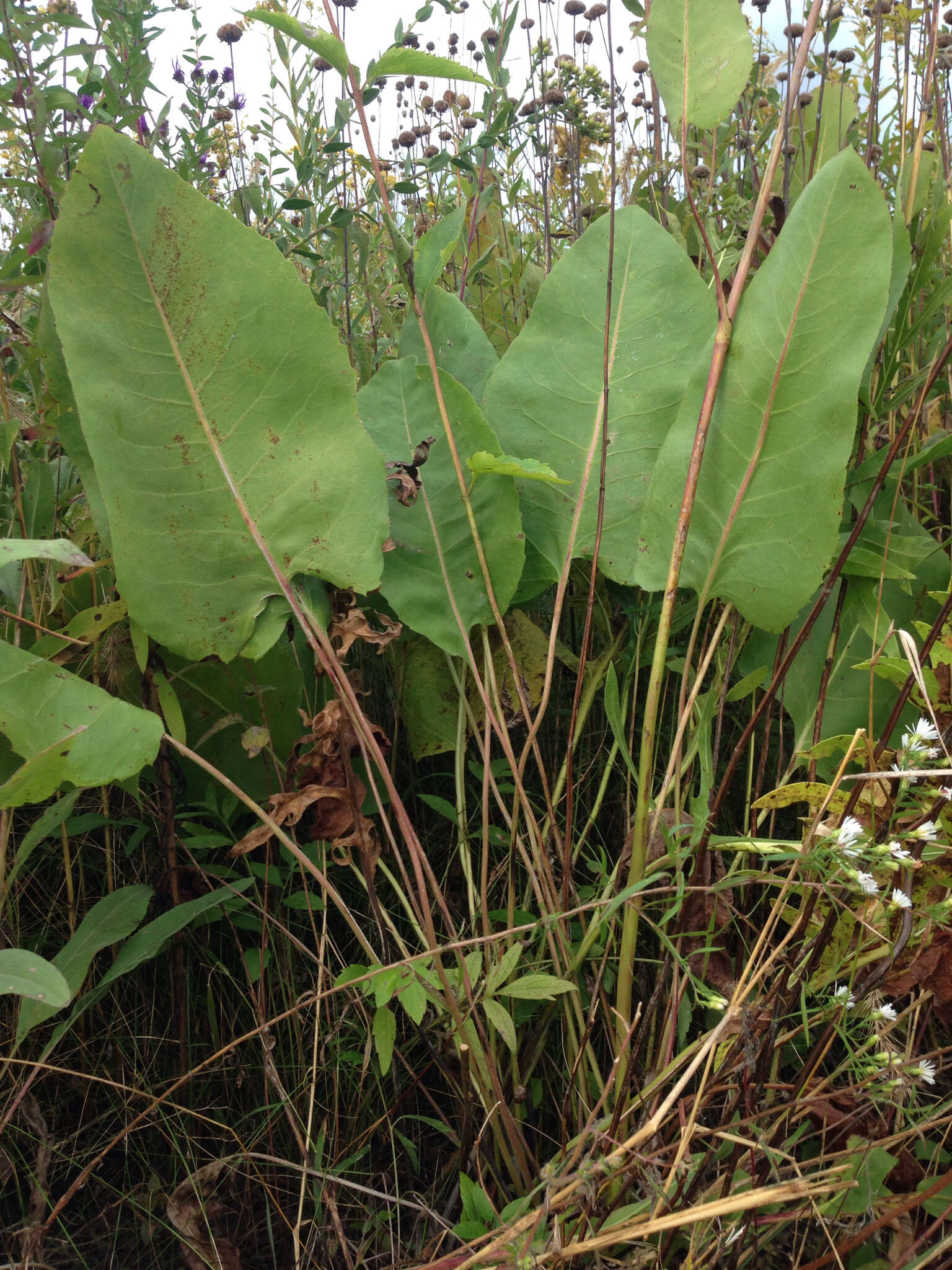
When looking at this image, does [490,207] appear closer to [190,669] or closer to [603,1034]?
[190,669]

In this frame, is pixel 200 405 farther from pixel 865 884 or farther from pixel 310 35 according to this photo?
pixel 865 884

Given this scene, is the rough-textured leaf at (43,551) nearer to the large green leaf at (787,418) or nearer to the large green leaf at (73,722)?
the large green leaf at (73,722)

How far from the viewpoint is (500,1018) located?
0.71 metres

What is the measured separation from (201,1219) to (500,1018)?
0.33 meters

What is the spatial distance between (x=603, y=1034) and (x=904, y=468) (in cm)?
60

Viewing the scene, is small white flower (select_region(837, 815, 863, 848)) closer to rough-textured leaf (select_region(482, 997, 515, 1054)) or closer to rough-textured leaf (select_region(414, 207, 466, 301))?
rough-textured leaf (select_region(482, 997, 515, 1054))

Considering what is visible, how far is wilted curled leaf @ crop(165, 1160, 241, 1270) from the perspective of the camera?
0.77 meters

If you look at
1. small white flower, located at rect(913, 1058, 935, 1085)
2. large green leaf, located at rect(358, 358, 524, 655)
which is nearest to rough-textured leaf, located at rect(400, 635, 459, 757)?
large green leaf, located at rect(358, 358, 524, 655)

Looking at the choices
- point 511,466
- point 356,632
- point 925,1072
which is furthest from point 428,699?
point 925,1072

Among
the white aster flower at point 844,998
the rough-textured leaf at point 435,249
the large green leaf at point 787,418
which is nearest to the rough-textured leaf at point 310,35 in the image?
the rough-textured leaf at point 435,249

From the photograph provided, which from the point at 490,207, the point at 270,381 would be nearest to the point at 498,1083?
the point at 270,381

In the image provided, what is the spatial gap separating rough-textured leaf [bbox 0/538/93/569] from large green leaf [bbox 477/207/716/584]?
17.1 inches

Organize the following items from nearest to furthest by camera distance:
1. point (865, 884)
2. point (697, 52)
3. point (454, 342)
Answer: point (865, 884)
point (697, 52)
point (454, 342)

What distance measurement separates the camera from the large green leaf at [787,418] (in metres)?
0.74
